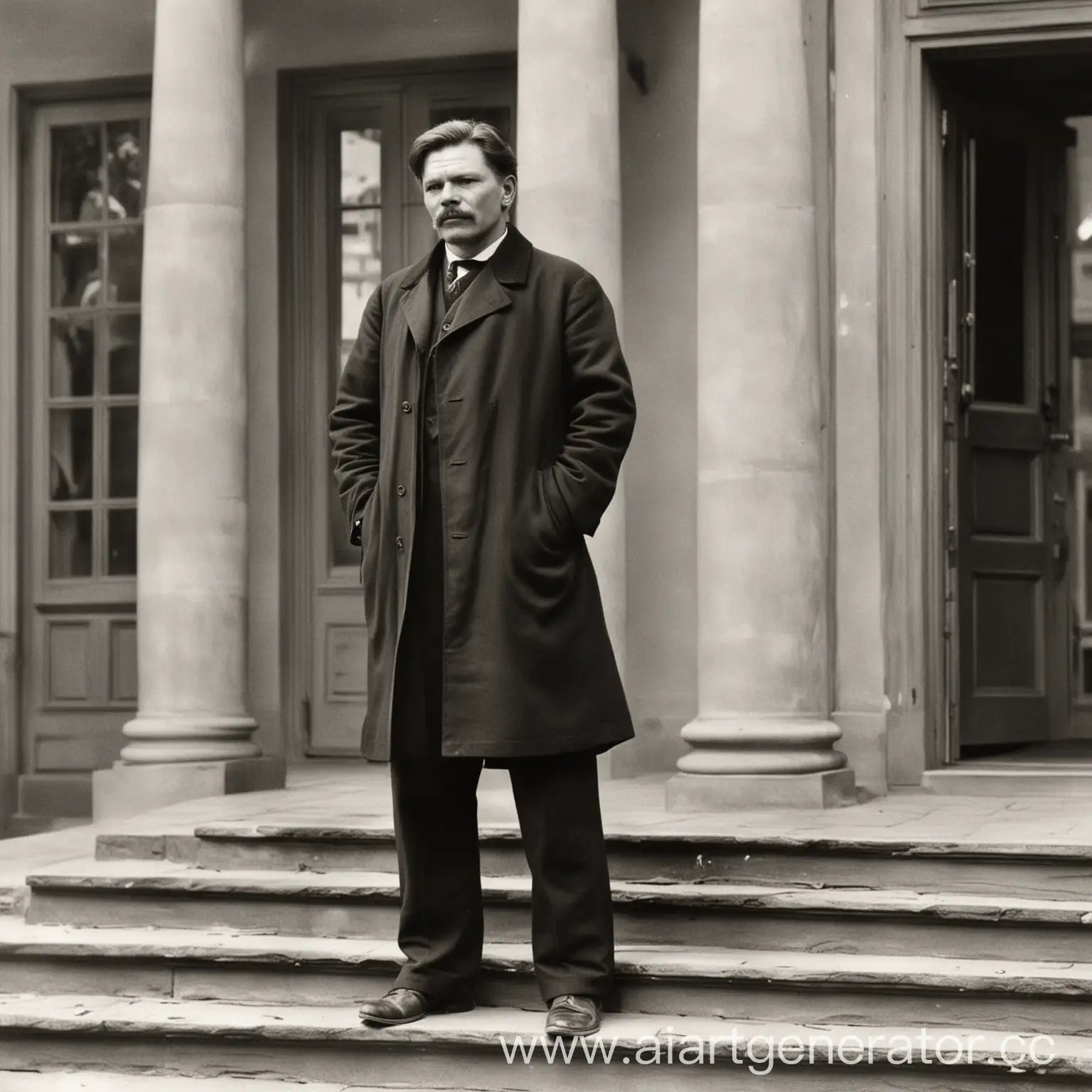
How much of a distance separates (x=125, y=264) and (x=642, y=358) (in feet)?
8.90

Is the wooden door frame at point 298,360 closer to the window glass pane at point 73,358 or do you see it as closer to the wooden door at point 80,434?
the wooden door at point 80,434

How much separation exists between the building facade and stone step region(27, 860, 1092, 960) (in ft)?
4.38

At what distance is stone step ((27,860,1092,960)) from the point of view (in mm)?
5078

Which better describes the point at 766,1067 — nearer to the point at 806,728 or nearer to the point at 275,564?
the point at 806,728

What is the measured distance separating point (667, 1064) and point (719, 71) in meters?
3.75

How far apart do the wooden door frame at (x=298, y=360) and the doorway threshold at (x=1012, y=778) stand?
3148mm

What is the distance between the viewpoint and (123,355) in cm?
950

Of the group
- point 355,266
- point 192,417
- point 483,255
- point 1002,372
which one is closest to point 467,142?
point 483,255

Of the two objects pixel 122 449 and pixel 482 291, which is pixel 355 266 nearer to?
pixel 122 449

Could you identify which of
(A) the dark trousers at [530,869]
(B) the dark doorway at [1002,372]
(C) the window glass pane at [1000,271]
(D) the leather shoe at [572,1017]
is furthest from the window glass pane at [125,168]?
(D) the leather shoe at [572,1017]

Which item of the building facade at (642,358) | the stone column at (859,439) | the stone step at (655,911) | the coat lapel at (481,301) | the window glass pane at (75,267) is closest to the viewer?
the coat lapel at (481,301)

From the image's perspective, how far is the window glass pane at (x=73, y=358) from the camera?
31.3 ft

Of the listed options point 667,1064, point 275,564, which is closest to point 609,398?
point 667,1064

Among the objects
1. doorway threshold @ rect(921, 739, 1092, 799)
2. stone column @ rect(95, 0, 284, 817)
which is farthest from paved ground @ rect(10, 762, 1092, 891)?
stone column @ rect(95, 0, 284, 817)
